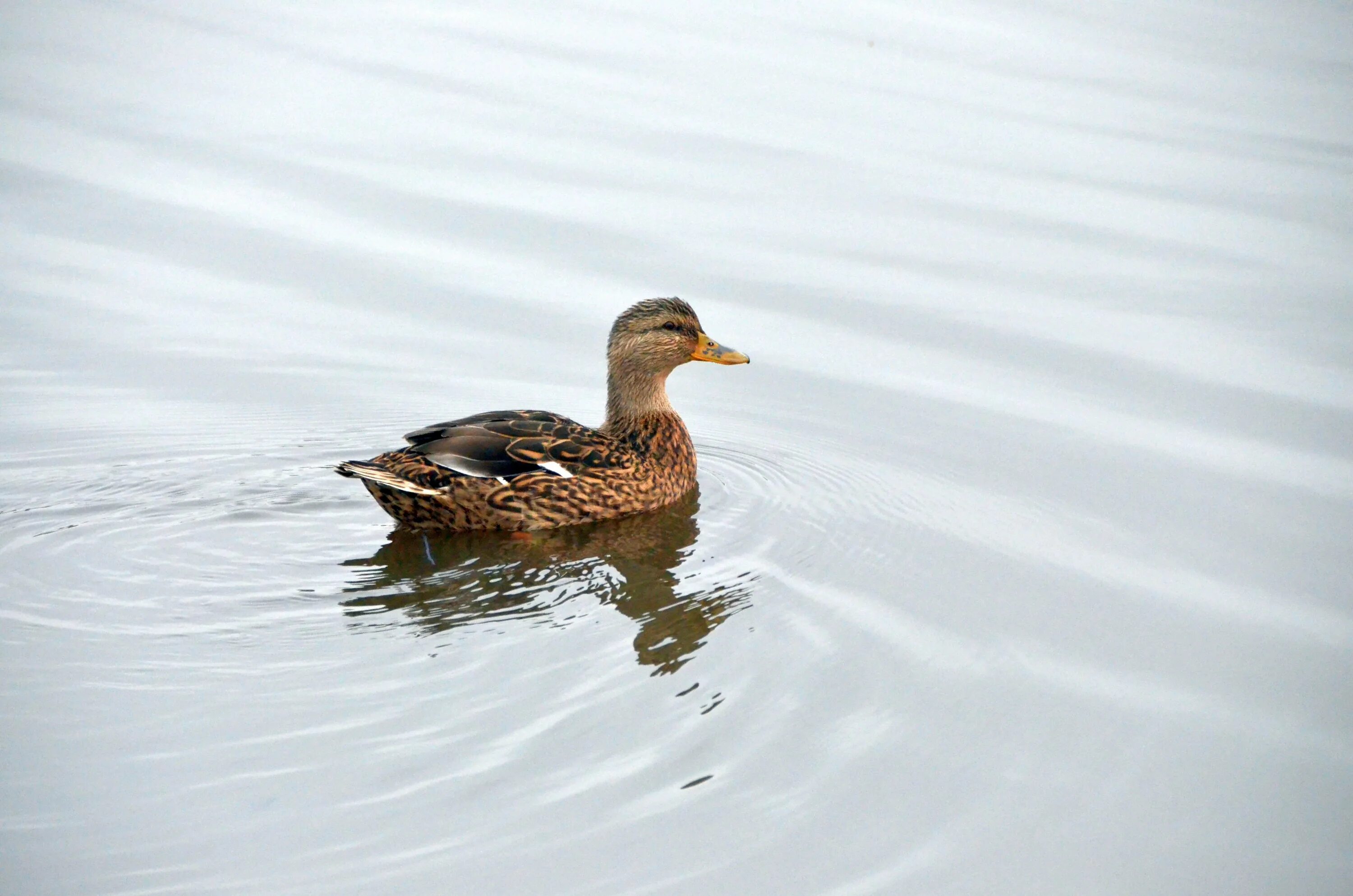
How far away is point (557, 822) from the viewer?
5047 millimetres

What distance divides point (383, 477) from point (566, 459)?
0.99 meters

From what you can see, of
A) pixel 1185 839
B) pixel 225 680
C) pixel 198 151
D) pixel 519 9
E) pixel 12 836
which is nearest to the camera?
pixel 12 836

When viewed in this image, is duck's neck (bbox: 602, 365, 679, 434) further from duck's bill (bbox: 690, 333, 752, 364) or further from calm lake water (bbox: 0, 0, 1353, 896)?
calm lake water (bbox: 0, 0, 1353, 896)

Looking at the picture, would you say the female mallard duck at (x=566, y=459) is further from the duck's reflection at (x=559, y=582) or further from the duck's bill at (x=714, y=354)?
the duck's reflection at (x=559, y=582)

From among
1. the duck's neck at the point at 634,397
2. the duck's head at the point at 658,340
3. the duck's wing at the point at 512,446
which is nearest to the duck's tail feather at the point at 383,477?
the duck's wing at the point at 512,446

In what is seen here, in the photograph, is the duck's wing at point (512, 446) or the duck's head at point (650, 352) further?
the duck's head at point (650, 352)

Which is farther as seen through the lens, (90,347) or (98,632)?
(90,347)

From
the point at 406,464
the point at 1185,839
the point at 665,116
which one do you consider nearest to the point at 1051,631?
the point at 1185,839

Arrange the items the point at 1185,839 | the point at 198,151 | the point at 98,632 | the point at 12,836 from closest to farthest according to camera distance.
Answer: the point at 12,836 < the point at 1185,839 < the point at 98,632 < the point at 198,151

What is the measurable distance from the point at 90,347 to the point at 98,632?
3.55 m

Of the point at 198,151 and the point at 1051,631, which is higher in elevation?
the point at 198,151

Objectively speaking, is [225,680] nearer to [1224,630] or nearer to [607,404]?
[607,404]

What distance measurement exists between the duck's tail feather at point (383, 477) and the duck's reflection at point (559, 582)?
28cm

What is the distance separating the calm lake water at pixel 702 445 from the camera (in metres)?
5.25
